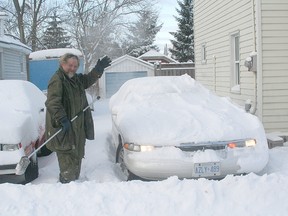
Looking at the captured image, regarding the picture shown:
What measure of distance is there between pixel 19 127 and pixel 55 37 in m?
43.0

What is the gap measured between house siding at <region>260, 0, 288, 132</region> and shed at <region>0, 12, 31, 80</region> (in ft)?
→ 40.5

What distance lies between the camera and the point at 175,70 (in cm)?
2620

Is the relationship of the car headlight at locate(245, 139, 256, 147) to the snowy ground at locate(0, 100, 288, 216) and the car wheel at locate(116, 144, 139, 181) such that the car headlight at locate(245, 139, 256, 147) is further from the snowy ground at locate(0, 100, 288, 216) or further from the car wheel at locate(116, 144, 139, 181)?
the car wheel at locate(116, 144, 139, 181)

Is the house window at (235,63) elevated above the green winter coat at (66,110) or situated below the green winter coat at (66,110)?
above

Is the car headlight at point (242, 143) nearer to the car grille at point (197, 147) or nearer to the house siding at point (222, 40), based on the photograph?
the car grille at point (197, 147)

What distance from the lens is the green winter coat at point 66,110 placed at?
4746 mm

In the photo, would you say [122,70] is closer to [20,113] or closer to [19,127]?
[20,113]

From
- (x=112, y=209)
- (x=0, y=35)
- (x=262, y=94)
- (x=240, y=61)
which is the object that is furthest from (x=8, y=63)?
(x=112, y=209)

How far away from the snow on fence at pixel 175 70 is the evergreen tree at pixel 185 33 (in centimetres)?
1148

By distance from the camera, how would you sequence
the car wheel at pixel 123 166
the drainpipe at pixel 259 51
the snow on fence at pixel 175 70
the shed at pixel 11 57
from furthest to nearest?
the snow on fence at pixel 175 70
the shed at pixel 11 57
the drainpipe at pixel 259 51
the car wheel at pixel 123 166

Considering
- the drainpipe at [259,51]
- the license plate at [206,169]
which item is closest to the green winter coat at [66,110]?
the license plate at [206,169]

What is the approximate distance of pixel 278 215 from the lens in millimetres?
3750

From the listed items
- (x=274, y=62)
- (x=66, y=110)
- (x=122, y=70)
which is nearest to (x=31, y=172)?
(x=66, y=110)

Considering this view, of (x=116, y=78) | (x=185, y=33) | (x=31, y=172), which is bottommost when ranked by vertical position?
(x=31, y=172)
